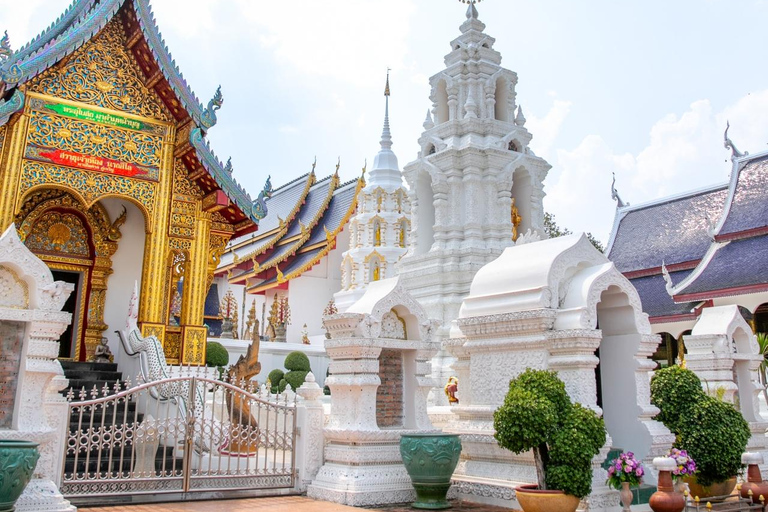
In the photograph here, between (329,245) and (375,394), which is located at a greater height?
(329,245)

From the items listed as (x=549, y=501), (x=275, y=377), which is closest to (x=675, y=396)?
(x=549, y=501)

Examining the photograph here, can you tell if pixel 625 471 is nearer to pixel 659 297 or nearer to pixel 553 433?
pixel 553 433

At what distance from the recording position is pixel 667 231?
23.5 meters

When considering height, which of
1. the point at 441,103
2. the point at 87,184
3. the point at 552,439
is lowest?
the point at 552,439

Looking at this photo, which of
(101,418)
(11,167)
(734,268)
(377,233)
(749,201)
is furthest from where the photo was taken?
(377,233)

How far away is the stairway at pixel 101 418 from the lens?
756 centimetres

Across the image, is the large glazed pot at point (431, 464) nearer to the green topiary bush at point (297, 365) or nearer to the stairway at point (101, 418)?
the stairway at point (101, 418)

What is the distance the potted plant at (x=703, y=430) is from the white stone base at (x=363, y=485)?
2982 mm

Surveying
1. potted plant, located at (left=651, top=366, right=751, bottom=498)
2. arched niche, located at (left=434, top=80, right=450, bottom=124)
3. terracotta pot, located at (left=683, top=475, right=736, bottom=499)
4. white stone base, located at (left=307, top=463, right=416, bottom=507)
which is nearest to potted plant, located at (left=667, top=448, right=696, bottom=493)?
potted plant, located at (left=651, top=366, right=751, bottom=498)

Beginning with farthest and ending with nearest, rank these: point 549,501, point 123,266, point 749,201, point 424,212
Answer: point 749,201 < point 424,212 < point 123,266 < point 549,501

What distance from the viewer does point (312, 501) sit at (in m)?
7.65

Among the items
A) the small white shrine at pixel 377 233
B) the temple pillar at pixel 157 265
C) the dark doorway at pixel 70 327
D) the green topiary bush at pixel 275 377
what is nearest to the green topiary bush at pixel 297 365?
the green topiary bush at pixel 275 377

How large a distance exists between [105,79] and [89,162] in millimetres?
1543

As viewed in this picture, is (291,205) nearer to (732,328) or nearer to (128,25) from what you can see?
(128,25)
